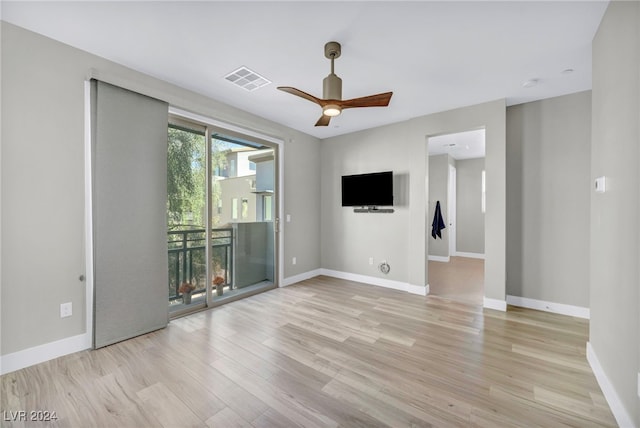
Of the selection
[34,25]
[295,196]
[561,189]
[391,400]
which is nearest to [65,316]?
[34,25]

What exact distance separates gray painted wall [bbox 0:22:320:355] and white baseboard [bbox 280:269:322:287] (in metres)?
2.60

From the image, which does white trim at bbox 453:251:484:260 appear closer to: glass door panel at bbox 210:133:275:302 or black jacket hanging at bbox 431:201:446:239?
black jacket hanging at bbox 431:201:446:239

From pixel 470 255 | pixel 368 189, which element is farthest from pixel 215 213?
pixel 470 255

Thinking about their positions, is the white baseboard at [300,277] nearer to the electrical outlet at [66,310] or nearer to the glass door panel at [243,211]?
the glass door panel at [243,211]

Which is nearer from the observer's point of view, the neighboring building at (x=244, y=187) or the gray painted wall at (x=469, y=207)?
the neighboring building at (x=244, y=187)

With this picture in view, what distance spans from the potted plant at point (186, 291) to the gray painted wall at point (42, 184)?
979 mm

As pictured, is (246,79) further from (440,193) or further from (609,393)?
(440,193)

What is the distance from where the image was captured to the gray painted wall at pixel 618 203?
1450mm

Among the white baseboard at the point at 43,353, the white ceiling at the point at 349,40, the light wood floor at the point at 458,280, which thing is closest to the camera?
the white ceiling at the point at 349,40

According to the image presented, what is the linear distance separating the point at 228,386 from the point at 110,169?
216cm

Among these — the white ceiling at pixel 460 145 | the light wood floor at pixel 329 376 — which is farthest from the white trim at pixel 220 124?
the white ceiling at pixel 460 145

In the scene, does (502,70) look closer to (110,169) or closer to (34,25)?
(110,169)

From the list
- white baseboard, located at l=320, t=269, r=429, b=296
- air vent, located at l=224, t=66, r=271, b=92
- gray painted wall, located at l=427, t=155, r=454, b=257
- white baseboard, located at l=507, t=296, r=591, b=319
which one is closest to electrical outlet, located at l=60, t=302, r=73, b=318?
air vent, located at l=224, t=66, r=271, b=92

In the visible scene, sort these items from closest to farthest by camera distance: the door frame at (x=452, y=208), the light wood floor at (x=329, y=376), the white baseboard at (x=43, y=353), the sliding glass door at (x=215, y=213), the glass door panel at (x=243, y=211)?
1. the light wood floor at (x=329, y=376)
2. the white baseboard at (x=43, y=353)
3. the sliding glass door at (x=215, y=213)
4. the glass door panel at (x=243, y=211)
5. the door frame at (x=452, y=208)
